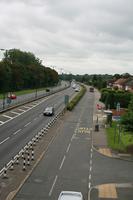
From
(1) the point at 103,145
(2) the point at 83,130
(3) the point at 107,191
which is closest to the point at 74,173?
(3) the point at 107,191

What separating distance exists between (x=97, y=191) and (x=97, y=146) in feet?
53.0

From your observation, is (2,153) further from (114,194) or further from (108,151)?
(114,194)

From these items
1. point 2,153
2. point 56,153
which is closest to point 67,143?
point 56,153

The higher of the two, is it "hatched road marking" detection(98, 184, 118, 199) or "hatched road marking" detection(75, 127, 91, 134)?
"hatched road marking" detection(98, 184, 118, 199)

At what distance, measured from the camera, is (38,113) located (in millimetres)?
71188

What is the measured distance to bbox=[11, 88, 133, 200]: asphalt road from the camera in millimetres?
24278

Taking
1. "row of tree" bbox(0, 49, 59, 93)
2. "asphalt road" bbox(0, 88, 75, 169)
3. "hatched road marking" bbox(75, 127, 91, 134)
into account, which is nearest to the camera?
"asphalt road" bbox(0, 88, 75, 169)

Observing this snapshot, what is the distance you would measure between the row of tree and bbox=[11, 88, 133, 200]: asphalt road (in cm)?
6087

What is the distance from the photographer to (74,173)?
95.1 ft

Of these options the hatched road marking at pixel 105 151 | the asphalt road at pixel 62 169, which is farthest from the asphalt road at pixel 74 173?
the hatched road marking at pixel 105 151

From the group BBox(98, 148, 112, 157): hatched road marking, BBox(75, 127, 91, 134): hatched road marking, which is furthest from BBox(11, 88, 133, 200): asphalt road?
BBox(75, 127, 91, 134): hatched road marking

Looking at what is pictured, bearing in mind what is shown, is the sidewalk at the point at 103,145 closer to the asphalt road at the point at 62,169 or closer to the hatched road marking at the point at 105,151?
the hatched road marking at the point at 105,151

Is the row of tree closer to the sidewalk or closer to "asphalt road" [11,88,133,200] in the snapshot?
Result: the sidewalk

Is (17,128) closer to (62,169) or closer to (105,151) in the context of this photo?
(105,151)
